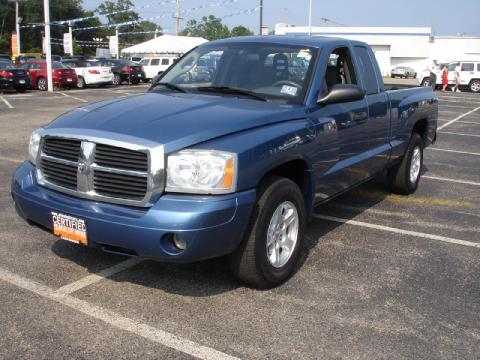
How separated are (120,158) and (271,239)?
122cm

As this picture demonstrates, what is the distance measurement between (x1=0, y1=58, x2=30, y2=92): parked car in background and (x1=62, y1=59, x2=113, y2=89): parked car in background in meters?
3.54

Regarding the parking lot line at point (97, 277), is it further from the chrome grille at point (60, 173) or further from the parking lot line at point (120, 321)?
the chrome grille at point (60, 173)

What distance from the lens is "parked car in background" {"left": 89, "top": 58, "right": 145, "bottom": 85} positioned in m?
32.8

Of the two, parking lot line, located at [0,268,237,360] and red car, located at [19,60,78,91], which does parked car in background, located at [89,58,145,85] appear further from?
parking lot line, located at [0,268,237,360]

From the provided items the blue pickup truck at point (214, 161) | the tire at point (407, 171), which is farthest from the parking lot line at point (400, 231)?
the tire at point (407, 171)

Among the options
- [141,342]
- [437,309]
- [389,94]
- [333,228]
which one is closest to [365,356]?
[437,309]

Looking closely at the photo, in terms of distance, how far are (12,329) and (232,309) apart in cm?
138

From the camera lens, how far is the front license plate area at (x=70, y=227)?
3.60 metres

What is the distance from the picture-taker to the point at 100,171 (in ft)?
11.7

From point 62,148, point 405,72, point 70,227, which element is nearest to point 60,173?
point 62,148

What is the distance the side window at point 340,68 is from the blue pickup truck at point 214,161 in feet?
0.10

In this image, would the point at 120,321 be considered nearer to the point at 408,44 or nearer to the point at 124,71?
the point at 124,71

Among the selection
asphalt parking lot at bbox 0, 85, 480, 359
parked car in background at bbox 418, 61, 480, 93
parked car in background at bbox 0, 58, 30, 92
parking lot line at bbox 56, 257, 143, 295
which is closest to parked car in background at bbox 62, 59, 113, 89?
parked car in background at bbox 0, 58, 30, 92

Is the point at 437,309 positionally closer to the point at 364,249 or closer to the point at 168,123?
the point at 364,249
